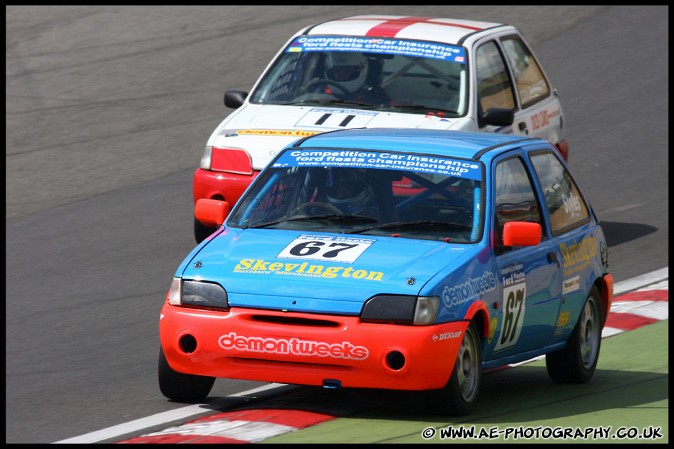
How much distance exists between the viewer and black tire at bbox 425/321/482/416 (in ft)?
24.6

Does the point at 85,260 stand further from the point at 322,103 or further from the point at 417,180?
the point at 417,180

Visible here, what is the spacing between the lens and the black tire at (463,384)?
24.6 feet

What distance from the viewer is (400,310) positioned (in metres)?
7.32

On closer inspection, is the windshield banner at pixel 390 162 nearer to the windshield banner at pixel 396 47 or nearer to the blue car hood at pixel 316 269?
the blue car hood at pixel 316 269

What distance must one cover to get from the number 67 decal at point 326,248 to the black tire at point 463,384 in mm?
712

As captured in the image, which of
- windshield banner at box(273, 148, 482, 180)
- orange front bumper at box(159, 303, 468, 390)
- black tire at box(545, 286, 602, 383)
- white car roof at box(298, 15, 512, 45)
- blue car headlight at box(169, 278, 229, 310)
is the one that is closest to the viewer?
orange front bumper at box(159, 303, 468, 390)

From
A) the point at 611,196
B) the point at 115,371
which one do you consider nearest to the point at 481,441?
the point at 115,371

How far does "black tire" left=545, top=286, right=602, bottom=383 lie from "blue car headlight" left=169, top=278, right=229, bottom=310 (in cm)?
237

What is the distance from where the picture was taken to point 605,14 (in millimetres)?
22844

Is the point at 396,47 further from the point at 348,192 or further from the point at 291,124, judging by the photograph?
the point at 348,192

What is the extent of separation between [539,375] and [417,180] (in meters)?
1.76

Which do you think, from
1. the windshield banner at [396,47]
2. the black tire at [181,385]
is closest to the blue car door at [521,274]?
the black tire at [181,385]

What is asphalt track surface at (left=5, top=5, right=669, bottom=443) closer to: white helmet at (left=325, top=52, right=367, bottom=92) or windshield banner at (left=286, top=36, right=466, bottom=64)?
white helmet at (left=325, top=52, right=367, bottom=92)

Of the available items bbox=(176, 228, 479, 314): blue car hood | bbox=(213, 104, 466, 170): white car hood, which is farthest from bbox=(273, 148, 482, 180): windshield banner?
bbox=(213, 104, 466, 170): white car hood
